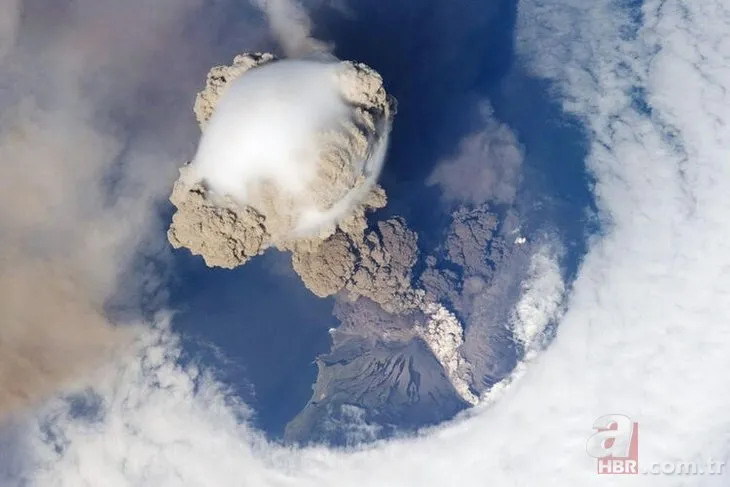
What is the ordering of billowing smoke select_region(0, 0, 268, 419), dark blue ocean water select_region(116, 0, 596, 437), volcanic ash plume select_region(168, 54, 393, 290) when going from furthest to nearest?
dark blue ocean water select_region(116, 0, 596, 437)
billowing smoke select_region(0, 0, 268, 419)
volcanic ash plume select_region(168, 54, 393, 290)

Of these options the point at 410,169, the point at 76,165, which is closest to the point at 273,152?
the point at 410,169

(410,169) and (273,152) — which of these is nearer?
(273,152)

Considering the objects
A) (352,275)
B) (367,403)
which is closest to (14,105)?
(352,275)

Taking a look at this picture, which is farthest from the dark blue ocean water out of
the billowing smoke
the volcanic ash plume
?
the volcanic ash plume

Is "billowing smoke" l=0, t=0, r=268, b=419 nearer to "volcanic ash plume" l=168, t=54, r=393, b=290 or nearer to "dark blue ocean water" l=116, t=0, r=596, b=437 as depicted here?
"dark blue ocean water" l=116, t=0, r=596, b=437

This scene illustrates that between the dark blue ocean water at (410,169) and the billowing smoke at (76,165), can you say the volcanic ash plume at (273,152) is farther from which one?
the dark blue ocean water at (410,169)

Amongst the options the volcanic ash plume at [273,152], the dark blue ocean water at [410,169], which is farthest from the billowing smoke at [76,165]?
the volcanic ash plume at [273,152]

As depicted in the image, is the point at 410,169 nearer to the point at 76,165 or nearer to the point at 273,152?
the point at 273,152

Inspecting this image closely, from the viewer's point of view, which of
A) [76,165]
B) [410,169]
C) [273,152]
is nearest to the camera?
[273,152]
